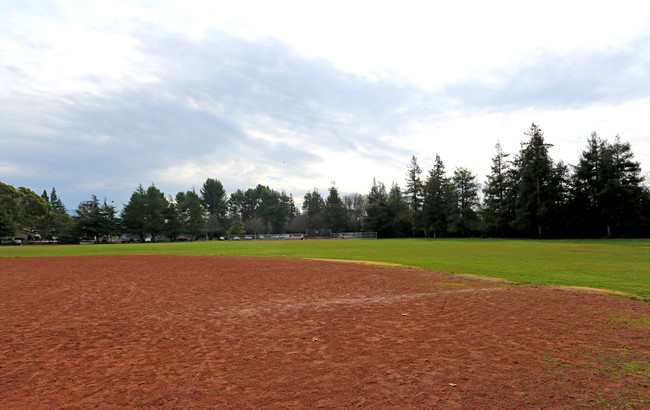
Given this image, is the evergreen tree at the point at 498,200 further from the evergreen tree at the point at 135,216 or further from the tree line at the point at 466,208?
the evergreen tree at the point at 135,216

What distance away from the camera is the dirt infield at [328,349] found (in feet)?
13.9

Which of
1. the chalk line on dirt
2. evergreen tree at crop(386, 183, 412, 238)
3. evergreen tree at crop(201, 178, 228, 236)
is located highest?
evergreen tree at crop(201, 178, 228, 236)

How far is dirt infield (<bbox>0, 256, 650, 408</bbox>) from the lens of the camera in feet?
13.9

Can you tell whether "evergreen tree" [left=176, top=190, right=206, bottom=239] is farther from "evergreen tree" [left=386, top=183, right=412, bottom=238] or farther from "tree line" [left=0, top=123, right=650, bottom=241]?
"evergreen tree" [left=386, top=183, right=412, bottom=238]

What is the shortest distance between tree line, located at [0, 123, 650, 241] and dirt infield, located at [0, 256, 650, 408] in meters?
60.5

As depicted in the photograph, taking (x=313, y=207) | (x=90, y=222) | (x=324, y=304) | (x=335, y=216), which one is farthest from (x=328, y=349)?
(x=313, y=207)

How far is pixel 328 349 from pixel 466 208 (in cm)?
7772

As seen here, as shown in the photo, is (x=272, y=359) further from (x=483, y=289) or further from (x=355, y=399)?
(x=483, y=289)

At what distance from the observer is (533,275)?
14523 millimetres

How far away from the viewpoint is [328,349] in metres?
5.99

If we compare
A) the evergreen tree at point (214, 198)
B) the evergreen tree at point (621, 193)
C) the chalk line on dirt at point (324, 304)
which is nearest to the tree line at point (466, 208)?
the evergreen tree at point (621, 193)

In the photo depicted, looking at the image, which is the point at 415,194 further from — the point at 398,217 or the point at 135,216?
the point at 135,216

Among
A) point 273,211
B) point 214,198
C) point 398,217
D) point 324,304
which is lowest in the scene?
point 324,304

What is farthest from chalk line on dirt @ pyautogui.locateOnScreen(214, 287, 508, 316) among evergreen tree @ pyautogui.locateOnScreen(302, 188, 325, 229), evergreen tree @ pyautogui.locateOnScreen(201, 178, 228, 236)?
evergreen tree @ pyautogui.locateOnScreen(201, 178, 228, 236)
